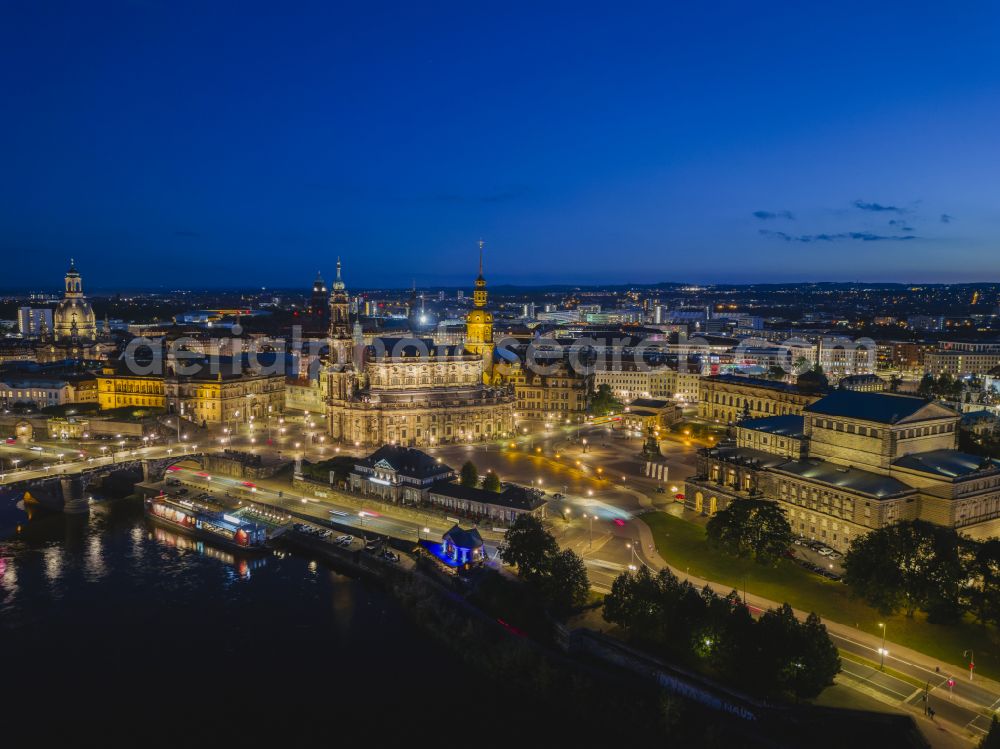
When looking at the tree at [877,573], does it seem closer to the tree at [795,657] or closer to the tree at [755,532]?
the tree at [755,532]

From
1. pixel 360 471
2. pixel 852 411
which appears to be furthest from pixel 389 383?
pixel 852 411

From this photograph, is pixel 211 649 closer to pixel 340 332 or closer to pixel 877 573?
pixel 877 573

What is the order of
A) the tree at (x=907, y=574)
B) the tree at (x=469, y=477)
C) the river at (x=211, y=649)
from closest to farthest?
the river at (x=211, y=649)
the tree at (x=907, y=574)
the tree at (x=469, y=477)

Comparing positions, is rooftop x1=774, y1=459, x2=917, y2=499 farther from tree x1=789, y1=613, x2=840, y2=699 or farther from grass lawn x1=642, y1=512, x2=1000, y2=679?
tree x1=789, y1=613, x2=840, y2=699

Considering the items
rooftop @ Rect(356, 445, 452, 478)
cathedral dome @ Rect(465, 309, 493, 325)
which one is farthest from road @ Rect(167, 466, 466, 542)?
cathedral dome @ Rect(465, 309, 493, 325)

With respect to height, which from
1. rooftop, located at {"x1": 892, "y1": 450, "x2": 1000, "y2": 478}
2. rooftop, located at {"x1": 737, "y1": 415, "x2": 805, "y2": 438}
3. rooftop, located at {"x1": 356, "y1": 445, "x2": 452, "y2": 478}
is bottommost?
rooftop, located at {"x1": 356, "y1": 445, "x2": 452, "y2": 478}

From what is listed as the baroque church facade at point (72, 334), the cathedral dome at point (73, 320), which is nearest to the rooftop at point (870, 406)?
the baroque church facade at point (72, 334)
